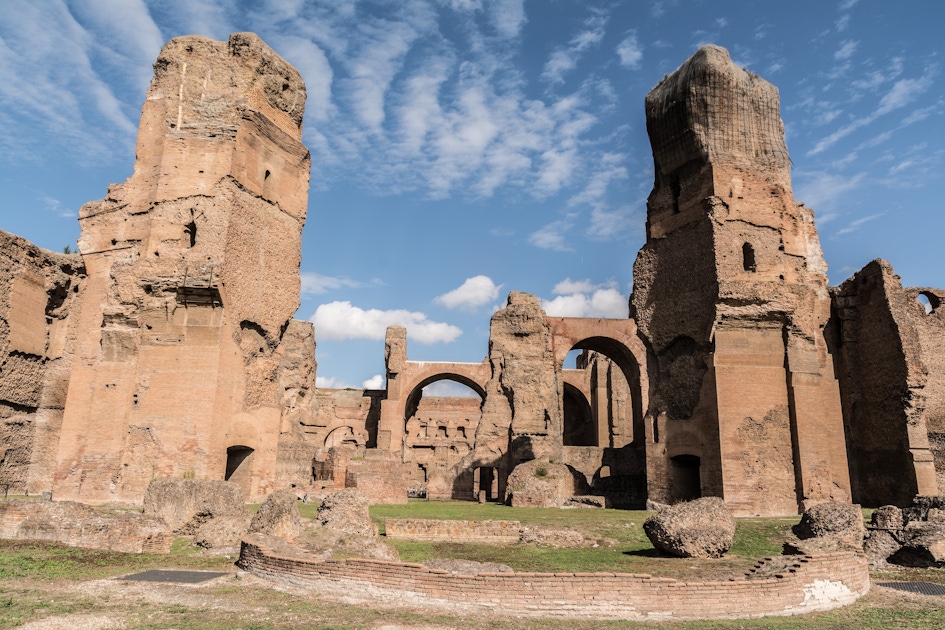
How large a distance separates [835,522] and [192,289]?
11.5 meters

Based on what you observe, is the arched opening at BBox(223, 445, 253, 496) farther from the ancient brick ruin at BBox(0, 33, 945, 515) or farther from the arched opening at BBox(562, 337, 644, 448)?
the arched opening at BBox(562, 337, 644, 448)

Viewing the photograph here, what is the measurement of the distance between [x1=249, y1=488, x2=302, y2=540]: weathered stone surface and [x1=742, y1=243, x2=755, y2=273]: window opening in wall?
11464 mm

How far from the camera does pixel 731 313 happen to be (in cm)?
1452

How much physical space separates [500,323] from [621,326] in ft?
16.2

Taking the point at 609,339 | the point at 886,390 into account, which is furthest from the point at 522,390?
the point at 886,390

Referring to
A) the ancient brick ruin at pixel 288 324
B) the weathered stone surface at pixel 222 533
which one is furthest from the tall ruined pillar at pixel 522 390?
the weathered stone surface at pixel 222 533

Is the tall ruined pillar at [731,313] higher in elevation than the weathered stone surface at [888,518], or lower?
higher

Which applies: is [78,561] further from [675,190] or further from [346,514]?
[675,190]

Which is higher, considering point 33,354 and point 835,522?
point 33,354

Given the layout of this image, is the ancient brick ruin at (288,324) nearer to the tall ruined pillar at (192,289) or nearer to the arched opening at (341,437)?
the tall ruined pillar at (192,289)

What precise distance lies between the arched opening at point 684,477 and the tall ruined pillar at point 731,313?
0.09 ft

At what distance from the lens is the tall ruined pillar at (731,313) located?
14.1 meters

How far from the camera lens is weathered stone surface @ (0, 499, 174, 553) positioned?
766cm

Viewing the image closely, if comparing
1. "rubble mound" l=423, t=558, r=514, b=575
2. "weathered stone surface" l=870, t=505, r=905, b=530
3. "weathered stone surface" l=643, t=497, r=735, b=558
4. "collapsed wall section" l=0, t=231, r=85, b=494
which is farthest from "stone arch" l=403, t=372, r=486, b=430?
"rubble mound" l=423, t=558, r=514, b=575
